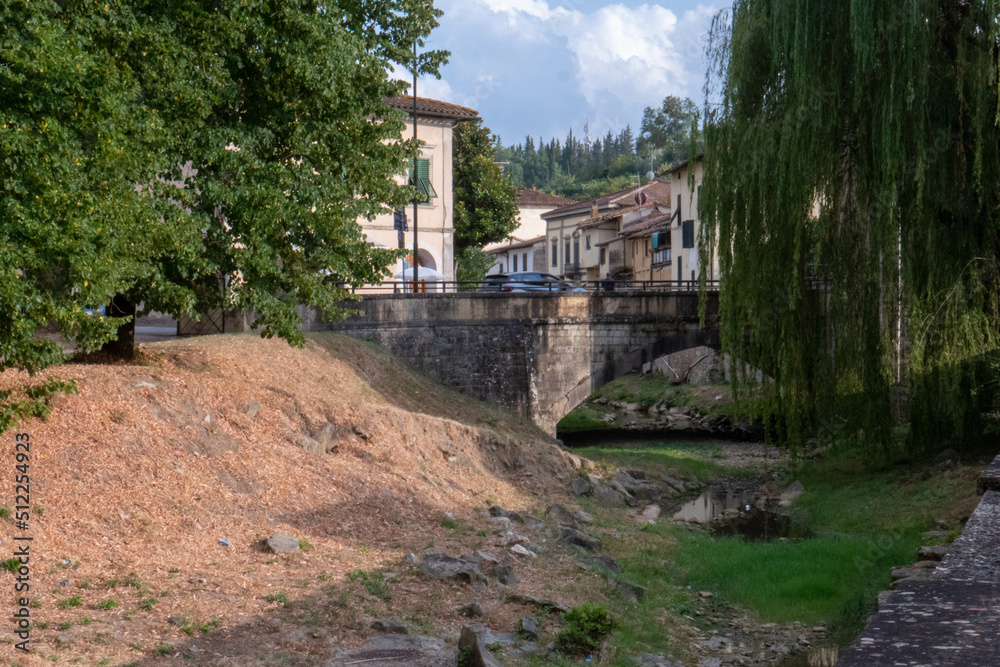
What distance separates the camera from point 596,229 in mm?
60000

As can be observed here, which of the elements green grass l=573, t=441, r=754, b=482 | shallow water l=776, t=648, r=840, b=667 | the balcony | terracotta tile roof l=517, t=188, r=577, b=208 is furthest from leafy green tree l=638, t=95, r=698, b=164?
shallow water l=776, t=648, r=840, b=667

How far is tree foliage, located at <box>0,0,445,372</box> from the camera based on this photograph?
9539 millimetres

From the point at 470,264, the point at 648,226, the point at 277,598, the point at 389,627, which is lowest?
the point at 389,627

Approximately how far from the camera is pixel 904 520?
619 inches

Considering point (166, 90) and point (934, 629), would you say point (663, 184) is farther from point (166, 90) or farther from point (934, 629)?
point (934, 629)

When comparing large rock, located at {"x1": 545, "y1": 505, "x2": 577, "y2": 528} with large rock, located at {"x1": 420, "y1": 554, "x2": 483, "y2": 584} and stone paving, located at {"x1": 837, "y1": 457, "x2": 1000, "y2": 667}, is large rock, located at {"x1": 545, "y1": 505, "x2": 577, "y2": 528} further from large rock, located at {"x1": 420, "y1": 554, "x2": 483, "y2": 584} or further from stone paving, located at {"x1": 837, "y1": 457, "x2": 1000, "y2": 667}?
stone paving, located at {"x1": 837, "y1": 457, "x2": 1000, "y2": 667}

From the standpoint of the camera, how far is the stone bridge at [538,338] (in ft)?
87.7

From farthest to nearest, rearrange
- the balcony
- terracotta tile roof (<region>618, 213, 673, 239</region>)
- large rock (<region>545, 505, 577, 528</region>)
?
terracotta tile roof (<region>618, 213, 673, 239</region>) < the balcony < large rock (<region>545, 505, 577, 528</region>)

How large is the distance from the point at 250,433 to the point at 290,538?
3608 millimetres

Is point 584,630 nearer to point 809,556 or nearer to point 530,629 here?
point 530,629

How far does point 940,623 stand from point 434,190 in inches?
1386

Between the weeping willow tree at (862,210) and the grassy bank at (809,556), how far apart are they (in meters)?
1.25

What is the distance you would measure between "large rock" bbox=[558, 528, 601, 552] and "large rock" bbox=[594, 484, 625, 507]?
4890 mm

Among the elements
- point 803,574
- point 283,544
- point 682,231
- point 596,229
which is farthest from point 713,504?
point 596,229
